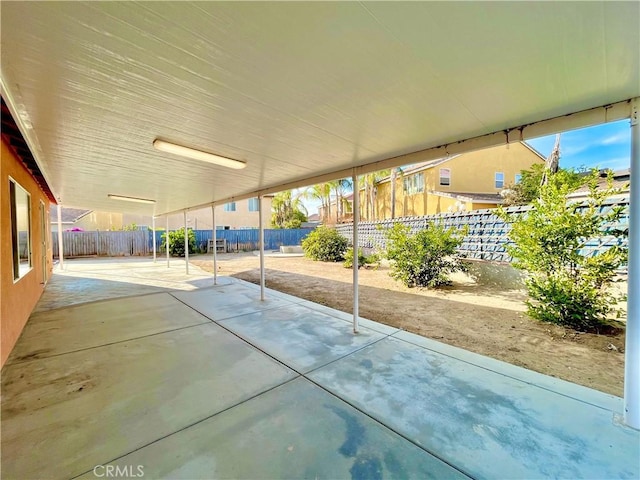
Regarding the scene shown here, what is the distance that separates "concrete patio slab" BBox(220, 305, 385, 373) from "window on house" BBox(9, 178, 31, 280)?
291cm

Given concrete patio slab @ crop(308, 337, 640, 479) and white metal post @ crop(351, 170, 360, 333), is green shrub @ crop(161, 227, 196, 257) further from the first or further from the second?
concrete patio slab @ crop(308, 337, 640, 479)

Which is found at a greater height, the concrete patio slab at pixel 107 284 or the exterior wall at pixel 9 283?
the exterior wall at pixel 9 283

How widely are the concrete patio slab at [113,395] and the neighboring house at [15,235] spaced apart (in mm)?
842

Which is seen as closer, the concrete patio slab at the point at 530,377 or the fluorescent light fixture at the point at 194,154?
the concrete patio slab at the point at 530,377

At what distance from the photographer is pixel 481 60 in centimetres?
143

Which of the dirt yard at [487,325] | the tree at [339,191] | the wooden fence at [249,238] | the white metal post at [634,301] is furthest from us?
the tree at [339,191]

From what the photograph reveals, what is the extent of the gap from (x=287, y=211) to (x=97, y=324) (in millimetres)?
19209

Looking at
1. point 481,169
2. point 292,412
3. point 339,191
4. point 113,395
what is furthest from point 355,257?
point 339,191

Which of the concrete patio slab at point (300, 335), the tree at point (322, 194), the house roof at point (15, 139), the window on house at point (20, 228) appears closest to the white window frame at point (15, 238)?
the window on house at point (20, 228)

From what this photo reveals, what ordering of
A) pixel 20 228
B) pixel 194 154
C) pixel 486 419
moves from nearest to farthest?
pixel 486 419
pixel 194 154
pixel 20 228

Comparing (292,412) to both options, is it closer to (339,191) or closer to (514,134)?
(514,134)

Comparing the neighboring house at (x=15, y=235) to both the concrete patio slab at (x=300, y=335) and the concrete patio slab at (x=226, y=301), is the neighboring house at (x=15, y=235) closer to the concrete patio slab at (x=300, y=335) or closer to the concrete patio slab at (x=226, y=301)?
the concrete patio slab at (x=226, y=301)

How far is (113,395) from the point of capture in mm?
2379

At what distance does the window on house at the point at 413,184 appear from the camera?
15203 millimetres
